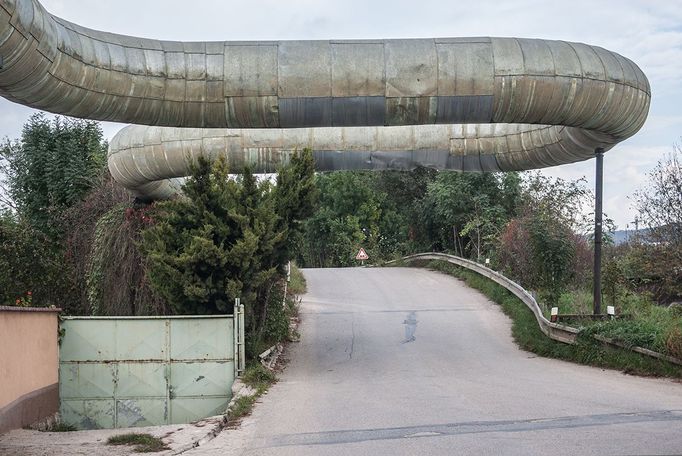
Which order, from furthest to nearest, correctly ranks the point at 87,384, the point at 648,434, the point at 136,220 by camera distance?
the point at 136,220
the point at 87,384
the point at 648,434

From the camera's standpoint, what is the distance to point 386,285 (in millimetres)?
30859

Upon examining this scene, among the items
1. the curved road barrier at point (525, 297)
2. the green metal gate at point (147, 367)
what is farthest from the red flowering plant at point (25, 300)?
the curved road barrier at point (525, 297)

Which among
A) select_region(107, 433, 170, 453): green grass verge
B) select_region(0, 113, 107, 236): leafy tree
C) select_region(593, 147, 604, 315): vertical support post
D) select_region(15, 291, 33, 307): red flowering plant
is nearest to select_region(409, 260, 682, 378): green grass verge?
select_region(593, 147, 604, 315): vertical support post

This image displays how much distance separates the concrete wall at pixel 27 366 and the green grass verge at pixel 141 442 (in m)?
1.88

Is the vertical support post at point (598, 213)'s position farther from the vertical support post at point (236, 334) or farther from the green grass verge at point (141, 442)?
the green grass verge at point (141, 442)

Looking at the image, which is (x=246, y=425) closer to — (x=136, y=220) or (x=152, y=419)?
(x=152, y=419)

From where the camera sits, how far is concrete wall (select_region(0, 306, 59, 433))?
1217cm

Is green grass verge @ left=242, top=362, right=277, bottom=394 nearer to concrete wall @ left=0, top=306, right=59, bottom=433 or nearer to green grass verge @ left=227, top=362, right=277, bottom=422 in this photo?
green grass verge @ left=227, top=362, right=277, bottom=422

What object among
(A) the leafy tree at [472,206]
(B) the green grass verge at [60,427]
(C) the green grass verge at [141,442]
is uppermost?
(A) the leafy tree at [472,206]

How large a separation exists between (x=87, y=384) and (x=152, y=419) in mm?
1471

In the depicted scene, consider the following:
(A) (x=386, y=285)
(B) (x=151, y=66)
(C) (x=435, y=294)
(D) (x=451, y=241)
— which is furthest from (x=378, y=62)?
(D) (x=451, y=241)

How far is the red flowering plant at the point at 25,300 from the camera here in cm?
Answer: 1807

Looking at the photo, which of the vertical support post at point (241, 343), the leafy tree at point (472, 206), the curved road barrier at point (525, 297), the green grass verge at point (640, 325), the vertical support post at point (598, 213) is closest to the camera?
the green grass verge at point (640, 325)

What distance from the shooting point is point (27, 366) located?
13.7 meters
